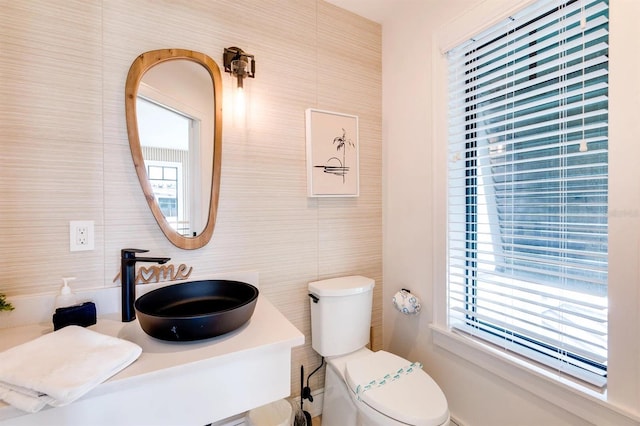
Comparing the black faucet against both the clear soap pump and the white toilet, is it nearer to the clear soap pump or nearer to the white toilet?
the clear soap pump

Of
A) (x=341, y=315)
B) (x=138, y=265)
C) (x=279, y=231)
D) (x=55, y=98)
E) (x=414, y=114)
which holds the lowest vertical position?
(x=341, y=315)

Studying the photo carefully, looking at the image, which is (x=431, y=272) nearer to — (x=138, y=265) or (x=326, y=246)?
(x=326, y=246)

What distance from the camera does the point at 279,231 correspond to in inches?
60.1

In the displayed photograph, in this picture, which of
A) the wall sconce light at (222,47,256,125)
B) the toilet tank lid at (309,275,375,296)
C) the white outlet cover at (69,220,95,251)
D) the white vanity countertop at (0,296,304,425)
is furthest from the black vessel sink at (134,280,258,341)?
the wall sconce light at (222,47,256,125)

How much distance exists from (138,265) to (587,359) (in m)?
1.75

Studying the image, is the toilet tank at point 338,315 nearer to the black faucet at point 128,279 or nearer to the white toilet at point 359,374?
the white toilet at point 359,374

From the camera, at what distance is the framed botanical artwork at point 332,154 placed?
5.18 feet

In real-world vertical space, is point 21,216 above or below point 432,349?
above

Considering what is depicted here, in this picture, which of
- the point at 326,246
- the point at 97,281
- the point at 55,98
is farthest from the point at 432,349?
the point at 55,98

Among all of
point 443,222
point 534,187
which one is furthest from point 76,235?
point 534,187

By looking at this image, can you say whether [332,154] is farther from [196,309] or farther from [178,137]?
[196,309]

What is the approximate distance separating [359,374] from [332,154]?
111cm

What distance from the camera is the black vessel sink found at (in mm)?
890

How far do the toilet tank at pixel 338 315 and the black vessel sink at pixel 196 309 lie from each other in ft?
1.50
